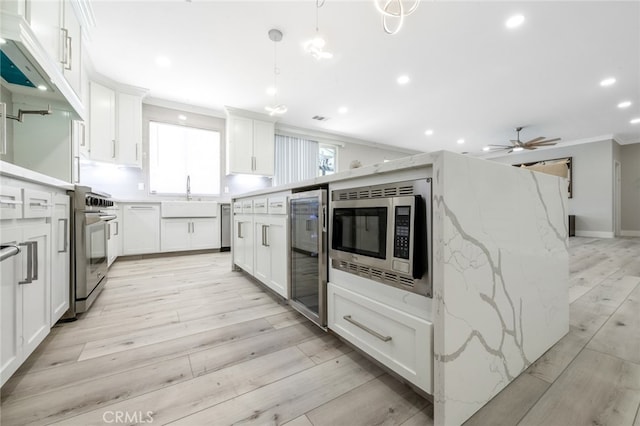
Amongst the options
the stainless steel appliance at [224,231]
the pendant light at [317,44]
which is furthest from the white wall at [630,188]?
the stainless steel appliance at [224,231]

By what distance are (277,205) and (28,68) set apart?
1.79m

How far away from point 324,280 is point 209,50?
3.24 m

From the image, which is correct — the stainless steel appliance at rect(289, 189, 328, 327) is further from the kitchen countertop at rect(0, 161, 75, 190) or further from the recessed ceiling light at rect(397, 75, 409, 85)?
the recessed ceiling light at rect(397, 75, 409, 85)

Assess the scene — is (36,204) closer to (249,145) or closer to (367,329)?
(367,329)

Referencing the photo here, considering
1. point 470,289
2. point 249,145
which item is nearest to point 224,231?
point 249,145

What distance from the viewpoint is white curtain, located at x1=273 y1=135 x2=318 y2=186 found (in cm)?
575

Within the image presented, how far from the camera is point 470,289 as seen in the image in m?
0.87

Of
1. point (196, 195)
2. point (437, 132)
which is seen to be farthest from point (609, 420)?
point (437, 132)

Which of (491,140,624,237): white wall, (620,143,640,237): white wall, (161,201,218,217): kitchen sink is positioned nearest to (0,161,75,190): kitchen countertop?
(161,201,218,217): kitchen sink

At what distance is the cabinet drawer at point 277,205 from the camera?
1763 mm

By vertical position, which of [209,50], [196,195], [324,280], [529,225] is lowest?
[324,280]

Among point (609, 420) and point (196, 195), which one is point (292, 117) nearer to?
point (196, 195)

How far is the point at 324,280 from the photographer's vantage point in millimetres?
1386

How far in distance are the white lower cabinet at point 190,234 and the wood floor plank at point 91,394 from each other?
3.30 metres
